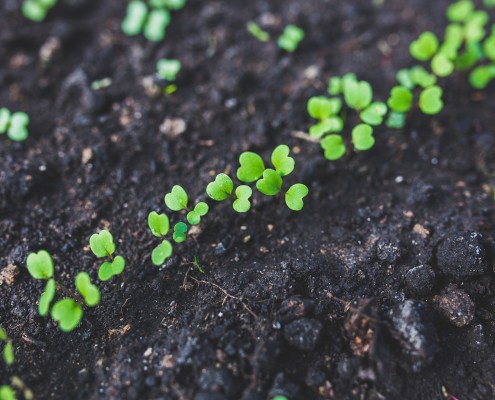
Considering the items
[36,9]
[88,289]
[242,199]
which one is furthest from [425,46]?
[36,9]

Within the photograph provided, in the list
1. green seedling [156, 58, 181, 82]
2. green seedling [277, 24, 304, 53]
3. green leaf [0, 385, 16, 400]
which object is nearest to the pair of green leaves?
green seedling [156, 58, 181, 82]

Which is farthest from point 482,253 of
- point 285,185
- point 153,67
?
point 153,67

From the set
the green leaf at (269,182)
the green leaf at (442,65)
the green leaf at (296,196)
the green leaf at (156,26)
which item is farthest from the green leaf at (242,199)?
the green leaf at (156,26)

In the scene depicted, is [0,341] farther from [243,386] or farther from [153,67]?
[153,67]

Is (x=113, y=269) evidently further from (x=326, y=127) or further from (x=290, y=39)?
(x=290, y=39)

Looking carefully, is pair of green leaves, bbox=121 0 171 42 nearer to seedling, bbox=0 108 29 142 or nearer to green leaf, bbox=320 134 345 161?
seedling, bbox=0 108 29 142

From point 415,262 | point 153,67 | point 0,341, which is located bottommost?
point 415,262
